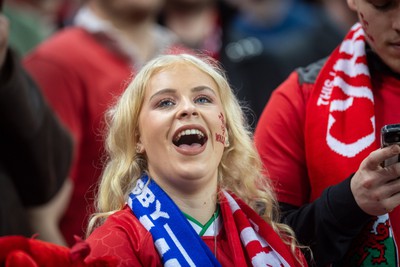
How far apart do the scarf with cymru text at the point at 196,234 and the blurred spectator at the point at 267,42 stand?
2520mm

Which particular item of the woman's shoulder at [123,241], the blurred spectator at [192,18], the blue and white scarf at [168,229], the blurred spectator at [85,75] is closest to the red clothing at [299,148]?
the blue and white scarf at [168,229]

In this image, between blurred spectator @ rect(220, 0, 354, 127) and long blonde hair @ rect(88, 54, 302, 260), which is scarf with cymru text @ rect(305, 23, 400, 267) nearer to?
long blonde hair @ rect(88, 54, 302, 260)

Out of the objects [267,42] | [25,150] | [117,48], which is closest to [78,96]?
[117,48]

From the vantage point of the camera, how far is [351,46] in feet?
10.00

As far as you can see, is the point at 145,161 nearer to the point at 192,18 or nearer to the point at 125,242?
the point at 125,242

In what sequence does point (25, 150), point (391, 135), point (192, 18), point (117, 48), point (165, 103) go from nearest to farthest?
point (391, 135), point (165, 103), point (25, 150), point (117, 48), point (192, 18)

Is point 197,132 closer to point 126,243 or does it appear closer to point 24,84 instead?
point 126,243

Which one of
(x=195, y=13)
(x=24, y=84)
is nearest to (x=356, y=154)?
(x=24, y=84)

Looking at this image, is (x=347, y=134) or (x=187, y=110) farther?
(x=347, y=134)

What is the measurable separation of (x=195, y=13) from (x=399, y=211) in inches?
153

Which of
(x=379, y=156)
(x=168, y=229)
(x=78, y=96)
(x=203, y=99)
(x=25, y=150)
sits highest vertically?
(x=203, y=99)

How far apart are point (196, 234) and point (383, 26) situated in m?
0.75

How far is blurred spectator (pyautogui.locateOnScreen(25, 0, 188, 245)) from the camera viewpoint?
15.1 feet

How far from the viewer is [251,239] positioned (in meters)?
2.72
